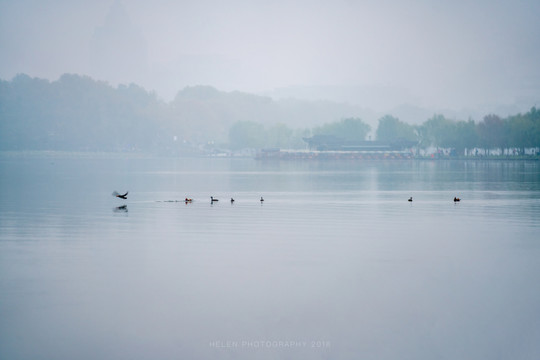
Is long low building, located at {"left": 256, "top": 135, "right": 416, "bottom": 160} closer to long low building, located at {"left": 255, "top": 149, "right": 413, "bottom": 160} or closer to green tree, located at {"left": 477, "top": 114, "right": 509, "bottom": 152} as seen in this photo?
long low building, located at {"left": 255, "top": 149, "right": 413, "bottom": 160}

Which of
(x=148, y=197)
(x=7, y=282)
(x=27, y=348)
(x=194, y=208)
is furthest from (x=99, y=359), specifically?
(x=148, y=197)

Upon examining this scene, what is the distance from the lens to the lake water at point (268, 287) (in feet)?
36.9

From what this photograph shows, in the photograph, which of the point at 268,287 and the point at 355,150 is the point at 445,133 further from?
the point at 268,287

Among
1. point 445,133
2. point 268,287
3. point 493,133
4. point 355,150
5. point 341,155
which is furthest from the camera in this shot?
point 341,155

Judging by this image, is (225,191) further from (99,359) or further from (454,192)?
(99,359)

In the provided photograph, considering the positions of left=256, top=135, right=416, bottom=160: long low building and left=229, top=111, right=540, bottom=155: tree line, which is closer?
left=229, top=111, right=540, bottom=155: tree line

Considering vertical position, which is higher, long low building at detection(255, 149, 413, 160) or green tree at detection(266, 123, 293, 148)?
green tree at detection(266, 123, 293, 148)

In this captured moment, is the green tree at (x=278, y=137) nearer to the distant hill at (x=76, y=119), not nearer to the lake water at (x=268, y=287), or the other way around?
the distant hill at (x=76, y=119)

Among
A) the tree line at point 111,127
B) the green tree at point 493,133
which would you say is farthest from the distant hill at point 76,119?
the green tree at point 493,133

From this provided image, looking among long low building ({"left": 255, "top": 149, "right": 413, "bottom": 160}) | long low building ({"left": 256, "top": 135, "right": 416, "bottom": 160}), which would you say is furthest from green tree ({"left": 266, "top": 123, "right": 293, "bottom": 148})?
long low building ({"left": 256, "top": 135, "right": 416, "bottom": 160})

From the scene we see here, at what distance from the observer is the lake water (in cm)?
1126

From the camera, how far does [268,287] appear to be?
1453 centimetres

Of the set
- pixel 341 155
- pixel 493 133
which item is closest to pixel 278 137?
pixel 341 155

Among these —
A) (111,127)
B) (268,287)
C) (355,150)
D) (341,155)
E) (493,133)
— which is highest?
(111,127)
